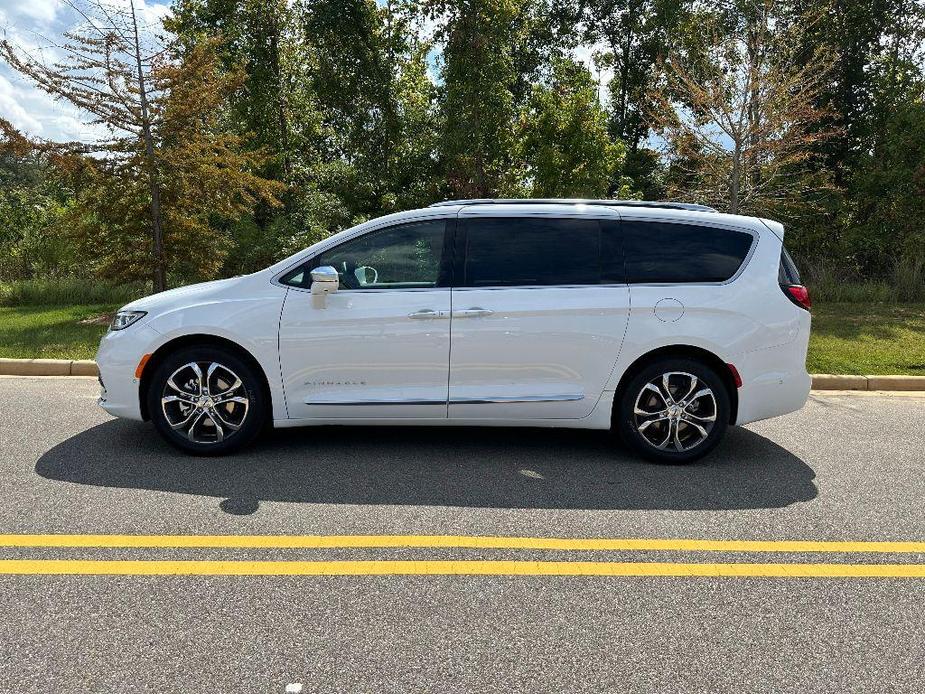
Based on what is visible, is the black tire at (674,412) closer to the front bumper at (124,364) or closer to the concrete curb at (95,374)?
the front bumper at (124,364)

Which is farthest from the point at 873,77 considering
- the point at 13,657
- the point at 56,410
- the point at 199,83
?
the point at 13,657

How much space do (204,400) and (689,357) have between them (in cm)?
339

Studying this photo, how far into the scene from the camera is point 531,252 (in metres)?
5.06

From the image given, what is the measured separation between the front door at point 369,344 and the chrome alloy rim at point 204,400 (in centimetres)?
38

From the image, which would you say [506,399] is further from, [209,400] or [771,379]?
[209,400]

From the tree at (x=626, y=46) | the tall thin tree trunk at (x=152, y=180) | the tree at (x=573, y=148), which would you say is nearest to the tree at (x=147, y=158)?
the tall thin tree trunk at (x=152, y=180)

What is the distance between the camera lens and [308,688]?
2479mm

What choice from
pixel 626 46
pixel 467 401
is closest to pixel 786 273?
pixel 467 401

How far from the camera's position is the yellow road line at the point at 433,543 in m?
3.61

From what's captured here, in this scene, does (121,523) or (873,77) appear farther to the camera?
(873,77)

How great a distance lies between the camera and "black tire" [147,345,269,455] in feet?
16.2

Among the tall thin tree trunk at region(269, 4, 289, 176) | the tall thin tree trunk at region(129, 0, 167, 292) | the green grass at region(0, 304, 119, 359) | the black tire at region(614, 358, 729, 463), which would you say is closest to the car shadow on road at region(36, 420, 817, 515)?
the black tire at region(614, 358, 729, 463)

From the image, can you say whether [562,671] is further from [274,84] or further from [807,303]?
[274,84]

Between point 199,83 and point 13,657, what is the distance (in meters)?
10.6
